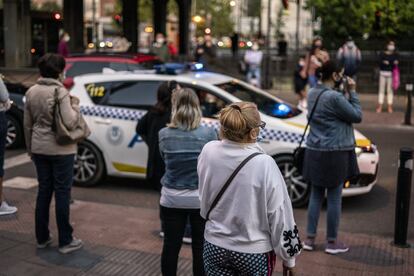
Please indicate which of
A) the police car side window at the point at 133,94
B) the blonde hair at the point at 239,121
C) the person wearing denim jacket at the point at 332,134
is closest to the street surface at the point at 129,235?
the person wearing denim jacket at the point at 332,134

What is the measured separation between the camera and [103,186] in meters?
8.48

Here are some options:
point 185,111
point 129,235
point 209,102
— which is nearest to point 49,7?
point 209,102

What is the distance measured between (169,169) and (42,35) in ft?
91.7

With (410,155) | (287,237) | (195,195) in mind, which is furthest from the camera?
(410,155)

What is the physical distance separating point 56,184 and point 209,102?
9.73 feet

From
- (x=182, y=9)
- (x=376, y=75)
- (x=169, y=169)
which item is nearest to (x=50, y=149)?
(x=169, y=169)

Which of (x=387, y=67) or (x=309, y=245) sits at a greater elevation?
(x=387, y=67)

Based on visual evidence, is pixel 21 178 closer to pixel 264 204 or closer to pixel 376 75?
pixel 264 204

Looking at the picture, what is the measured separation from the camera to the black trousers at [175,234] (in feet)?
14.2

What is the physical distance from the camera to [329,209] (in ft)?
18.5

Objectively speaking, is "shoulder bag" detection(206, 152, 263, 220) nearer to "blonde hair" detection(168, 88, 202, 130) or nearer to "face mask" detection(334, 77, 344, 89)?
"blonde hair" detection(168, 88, 202, 130)

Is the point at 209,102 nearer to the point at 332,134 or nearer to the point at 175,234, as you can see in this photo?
the point at 332,134

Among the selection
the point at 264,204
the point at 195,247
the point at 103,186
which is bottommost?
the point at 103,186

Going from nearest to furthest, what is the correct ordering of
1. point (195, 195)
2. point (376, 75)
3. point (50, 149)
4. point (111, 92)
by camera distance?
point (195, 195) → point (50, 149) → point (111, 92) → point (376, 75)
